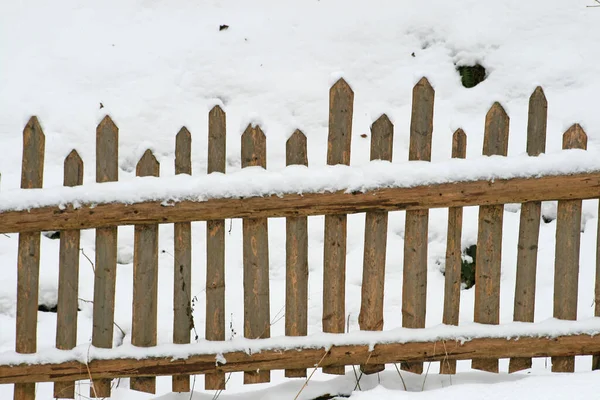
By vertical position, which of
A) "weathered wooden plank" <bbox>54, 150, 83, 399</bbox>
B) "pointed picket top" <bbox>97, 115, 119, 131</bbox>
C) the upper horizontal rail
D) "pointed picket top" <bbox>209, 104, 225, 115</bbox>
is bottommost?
"weathered wooden plank" <bbox>54, 150, 83, 399</bbox>

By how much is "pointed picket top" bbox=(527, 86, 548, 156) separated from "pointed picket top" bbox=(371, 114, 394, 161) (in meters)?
0.73

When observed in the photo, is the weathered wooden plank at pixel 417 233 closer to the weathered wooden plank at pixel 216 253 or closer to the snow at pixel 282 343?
the snow at pixel 282 343

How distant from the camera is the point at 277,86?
612cm

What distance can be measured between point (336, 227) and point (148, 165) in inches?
39.6

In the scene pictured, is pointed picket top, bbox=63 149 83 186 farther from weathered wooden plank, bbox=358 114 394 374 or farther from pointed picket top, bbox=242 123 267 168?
weathered wooden plank, bbox=358 114 394 374

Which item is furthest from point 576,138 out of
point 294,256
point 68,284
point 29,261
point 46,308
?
point 46,308

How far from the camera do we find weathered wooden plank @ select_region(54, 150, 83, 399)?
358cm

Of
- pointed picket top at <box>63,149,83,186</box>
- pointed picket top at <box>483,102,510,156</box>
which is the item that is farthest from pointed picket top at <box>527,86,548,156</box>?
pointed picket top at <box>63,149,83,186</box>

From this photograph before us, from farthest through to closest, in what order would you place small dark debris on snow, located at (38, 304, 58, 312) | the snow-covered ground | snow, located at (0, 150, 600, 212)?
the snow-covered ground → small dark debris on snow, located at (38, 304, 58, 312) → snow, located at (0, 150, 600, 212)

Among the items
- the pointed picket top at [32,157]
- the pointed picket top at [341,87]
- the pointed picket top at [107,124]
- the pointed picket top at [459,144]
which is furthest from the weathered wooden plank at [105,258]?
the pointed picket top at [459,144]

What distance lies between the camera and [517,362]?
3768 mm

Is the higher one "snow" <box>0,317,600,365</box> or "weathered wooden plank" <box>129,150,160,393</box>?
"weathered wooden plank" <box>129,150,160,393</box>

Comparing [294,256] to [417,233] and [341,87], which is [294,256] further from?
[341,87]

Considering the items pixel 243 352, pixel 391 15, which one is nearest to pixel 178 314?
pixel 243 352
